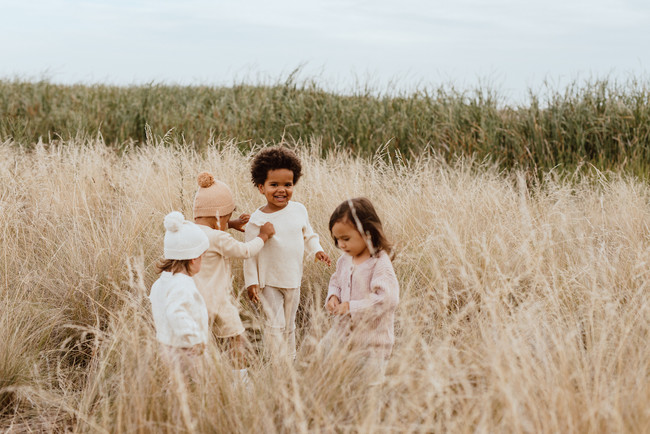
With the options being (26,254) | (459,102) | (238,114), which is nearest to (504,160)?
(459,102)

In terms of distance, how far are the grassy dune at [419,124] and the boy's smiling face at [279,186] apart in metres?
4.47

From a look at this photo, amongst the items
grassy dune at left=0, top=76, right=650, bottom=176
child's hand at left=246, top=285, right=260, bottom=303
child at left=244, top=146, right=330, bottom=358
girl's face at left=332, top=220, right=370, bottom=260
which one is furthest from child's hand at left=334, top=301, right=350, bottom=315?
grassy dune at left=0, top=76, right=650, bottom=176

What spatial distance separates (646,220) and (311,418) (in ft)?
12.8

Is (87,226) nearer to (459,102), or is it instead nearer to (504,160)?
(504,160)

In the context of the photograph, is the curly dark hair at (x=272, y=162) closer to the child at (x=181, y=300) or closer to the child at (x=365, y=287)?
the child at (x=365, y=287)

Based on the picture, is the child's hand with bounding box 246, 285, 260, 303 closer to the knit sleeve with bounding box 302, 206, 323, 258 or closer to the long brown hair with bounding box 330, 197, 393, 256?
the knit sleeve with bounding box 302, 206, 323, 258

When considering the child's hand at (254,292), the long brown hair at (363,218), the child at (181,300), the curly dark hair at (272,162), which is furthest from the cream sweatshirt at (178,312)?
the curly dark hair at (272,162)

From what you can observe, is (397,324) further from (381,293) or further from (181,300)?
(181,300)

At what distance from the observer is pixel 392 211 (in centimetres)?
492

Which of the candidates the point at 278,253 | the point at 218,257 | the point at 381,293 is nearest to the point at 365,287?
the point at 381,293

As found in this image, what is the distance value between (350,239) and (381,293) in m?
0.32

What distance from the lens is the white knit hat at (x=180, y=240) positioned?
8.75 ft

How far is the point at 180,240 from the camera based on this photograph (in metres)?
2.67

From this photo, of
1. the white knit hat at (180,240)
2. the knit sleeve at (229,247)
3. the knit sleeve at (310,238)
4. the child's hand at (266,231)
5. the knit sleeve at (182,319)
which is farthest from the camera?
the knit sleeve at (310,238)
